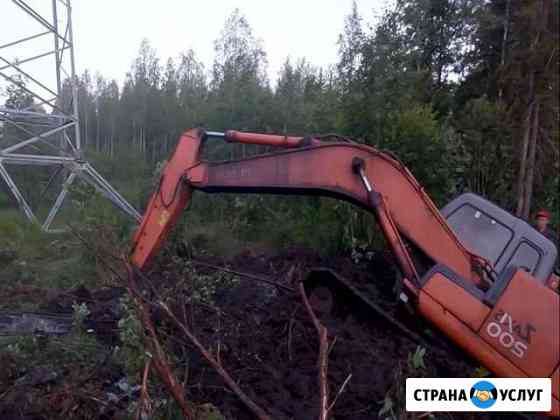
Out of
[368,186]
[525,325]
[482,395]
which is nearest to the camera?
[482,395]

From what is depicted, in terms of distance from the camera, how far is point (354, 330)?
16.2 feet

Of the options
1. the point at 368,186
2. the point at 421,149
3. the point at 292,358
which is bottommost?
the point at 292,358

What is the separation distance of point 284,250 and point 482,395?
637 cm

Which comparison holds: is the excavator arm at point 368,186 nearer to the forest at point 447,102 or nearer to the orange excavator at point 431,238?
the orange excavator at point 431,238

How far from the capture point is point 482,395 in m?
3.12

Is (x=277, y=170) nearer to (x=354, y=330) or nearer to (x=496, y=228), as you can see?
(x=354, y=330)

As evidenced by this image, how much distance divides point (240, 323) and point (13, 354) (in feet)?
5.85

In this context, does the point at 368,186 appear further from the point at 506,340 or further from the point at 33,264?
the point at 33,264

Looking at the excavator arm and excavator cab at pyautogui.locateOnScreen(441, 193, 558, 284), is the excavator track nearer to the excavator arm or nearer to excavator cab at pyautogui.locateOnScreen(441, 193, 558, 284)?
the excavator arm

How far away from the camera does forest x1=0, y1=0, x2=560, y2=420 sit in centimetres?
367

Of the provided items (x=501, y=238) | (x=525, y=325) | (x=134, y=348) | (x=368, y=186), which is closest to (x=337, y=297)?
(x=368, y=186)

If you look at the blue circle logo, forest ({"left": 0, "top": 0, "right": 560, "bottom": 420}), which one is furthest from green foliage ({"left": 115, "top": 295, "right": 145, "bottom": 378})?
the blue circle logo

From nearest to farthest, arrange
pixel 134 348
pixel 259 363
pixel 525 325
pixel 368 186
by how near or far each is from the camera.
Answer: pixel 134 348
pixel 525 325
pixel 259 363
pixel 368 186

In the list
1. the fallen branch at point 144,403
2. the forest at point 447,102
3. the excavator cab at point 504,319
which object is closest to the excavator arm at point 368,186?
the excavator cab at point 504,319
